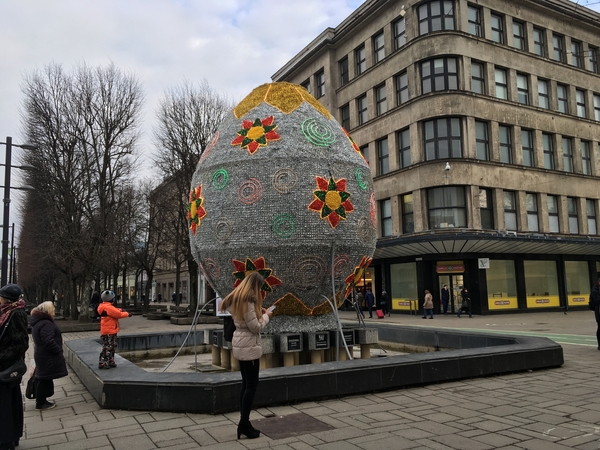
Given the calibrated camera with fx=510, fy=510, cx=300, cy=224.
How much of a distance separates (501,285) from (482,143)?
8.96 meters

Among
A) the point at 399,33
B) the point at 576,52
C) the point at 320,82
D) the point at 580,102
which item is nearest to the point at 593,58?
the point at 576,52

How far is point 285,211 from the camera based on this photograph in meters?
9.02

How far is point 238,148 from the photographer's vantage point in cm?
952

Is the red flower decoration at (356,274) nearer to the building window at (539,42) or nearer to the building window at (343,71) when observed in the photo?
the building window at (539,42)

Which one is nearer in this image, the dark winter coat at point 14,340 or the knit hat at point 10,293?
the dark winter coat at point 14,340

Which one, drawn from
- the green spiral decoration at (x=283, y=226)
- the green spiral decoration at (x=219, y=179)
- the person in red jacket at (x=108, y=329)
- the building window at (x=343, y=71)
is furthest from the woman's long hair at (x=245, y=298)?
the building window at (x=343, y=71)

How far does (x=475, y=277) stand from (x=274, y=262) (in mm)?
24325

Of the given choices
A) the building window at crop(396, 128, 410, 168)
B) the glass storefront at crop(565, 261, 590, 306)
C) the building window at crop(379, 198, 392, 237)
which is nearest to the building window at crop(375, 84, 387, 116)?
the building window at crop(396, 128, 410, 168)

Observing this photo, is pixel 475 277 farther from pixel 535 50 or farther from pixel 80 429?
pixel 80 429

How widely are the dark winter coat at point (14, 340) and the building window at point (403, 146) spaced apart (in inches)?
1171

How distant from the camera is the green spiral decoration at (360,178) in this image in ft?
32.4

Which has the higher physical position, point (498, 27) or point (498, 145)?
point (498, 27)

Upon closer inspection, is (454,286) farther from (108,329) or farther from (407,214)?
(108,329)

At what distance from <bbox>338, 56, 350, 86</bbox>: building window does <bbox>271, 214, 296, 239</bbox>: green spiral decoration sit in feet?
111
